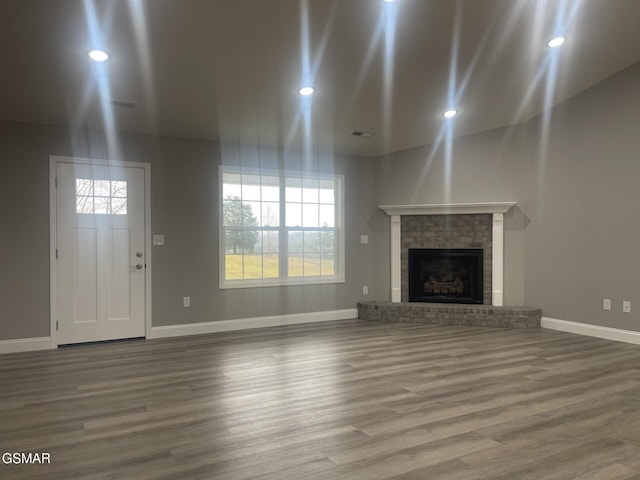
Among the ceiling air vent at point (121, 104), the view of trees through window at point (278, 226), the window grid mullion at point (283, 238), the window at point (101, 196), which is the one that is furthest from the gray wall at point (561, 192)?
the ceiling air vent at point (121, 104)

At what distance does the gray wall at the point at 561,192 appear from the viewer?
14.7ft

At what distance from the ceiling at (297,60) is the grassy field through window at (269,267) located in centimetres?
172

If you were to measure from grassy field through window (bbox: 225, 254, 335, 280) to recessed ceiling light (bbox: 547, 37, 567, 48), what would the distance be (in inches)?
153

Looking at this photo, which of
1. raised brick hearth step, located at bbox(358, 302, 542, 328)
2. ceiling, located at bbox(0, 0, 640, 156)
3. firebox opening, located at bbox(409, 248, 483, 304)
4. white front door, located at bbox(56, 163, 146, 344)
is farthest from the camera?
firebox opening, located at bbox(409, 248, 483, 304)

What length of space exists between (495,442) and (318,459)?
3.18 ft

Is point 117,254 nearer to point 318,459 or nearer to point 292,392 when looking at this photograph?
point 292,392

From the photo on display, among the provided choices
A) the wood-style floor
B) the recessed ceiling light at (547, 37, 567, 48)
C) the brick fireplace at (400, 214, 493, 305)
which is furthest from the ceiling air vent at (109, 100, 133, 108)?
the brick fireplace at (400, 214, 493, 305)

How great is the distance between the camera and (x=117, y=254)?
198 inches

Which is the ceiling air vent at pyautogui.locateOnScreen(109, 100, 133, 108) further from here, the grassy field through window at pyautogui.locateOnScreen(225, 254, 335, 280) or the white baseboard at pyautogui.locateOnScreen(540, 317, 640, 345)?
the white baseboard at pyautogui.locateOnScreen(540, 317, 640, 345)

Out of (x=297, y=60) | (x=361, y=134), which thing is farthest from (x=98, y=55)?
(x=361, y=134)

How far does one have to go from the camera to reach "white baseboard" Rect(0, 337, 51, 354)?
4492 millimetres

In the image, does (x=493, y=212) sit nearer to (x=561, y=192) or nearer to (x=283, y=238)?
(x=561, y=192)

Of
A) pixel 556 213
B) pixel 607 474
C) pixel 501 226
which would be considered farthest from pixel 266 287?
pixel 607 474

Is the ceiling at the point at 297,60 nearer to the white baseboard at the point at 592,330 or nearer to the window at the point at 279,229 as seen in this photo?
the window at the point at 279,229
